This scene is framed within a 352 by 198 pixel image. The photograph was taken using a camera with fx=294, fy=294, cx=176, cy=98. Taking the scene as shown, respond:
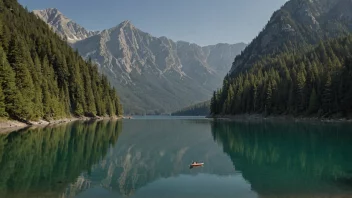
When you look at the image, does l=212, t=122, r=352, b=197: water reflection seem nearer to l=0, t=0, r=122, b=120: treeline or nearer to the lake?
the lake

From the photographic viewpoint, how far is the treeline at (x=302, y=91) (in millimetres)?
102500

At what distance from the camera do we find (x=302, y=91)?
118312 millimetres

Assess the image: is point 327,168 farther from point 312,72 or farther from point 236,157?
point 312,72

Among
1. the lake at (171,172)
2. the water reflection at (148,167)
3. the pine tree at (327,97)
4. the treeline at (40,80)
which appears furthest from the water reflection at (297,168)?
the pine tree at (327,97)

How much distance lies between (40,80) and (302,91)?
96720 millimetres

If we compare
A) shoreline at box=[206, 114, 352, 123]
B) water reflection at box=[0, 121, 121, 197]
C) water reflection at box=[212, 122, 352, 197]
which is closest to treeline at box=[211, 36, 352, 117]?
shoreline at box=[206, 114, 352, 123]

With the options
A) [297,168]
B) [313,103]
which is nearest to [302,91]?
[313,103]

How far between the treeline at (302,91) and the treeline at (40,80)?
229 feet

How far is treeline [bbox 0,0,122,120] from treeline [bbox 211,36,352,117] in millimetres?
69811

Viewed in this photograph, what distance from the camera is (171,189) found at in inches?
832

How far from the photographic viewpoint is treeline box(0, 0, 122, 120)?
6975 centimetres

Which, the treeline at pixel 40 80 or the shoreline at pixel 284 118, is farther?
the shoreline at pixel 284 118

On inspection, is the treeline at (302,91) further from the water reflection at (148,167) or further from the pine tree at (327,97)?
the water reflection at (148,167)

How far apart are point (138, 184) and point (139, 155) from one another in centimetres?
1506
